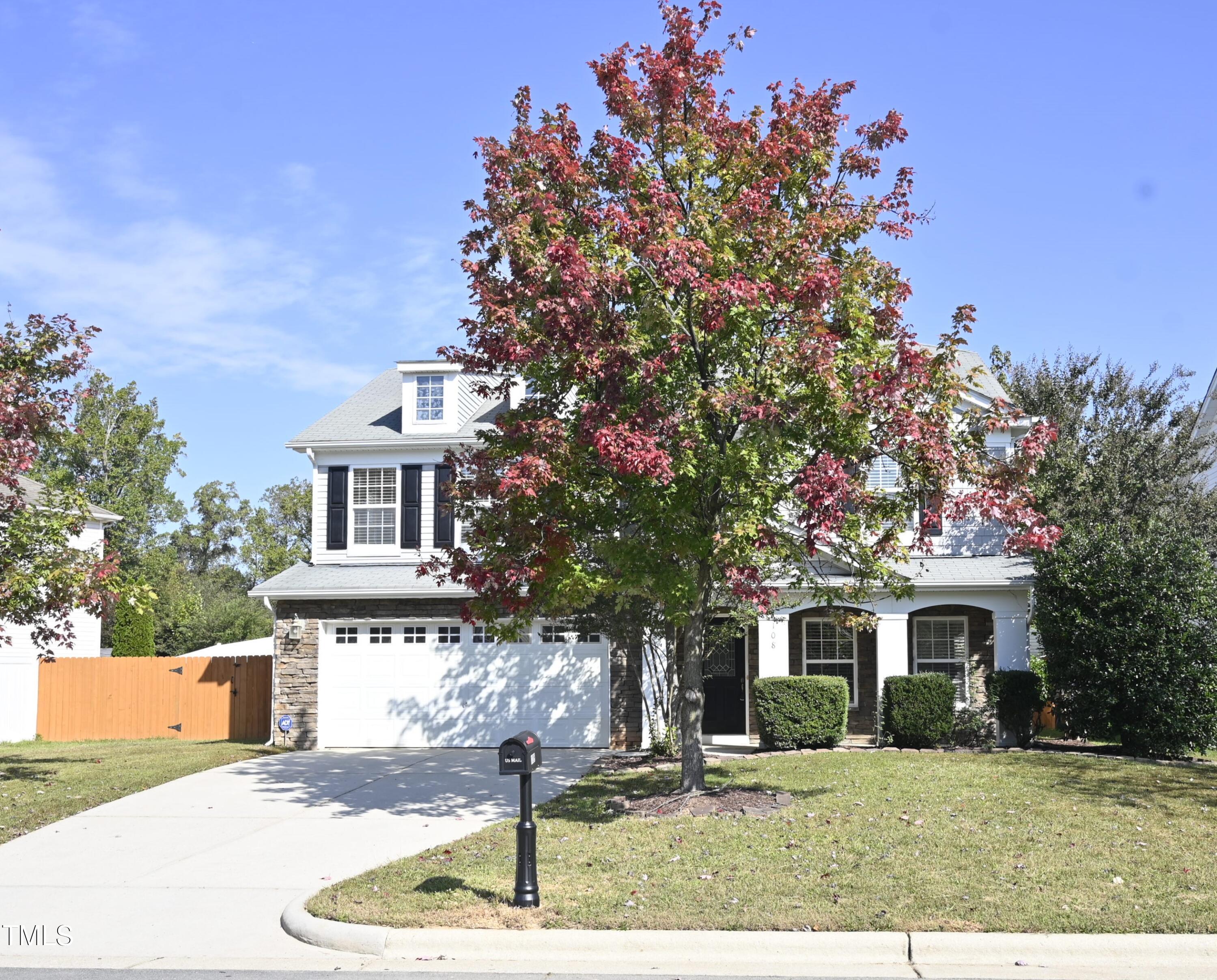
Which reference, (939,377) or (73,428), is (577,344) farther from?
(73,428)

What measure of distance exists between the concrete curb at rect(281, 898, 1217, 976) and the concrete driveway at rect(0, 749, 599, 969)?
2.54 feet

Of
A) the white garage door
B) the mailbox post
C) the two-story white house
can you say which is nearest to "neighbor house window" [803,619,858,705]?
the two-story white house

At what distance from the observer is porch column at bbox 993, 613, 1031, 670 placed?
58.3 ft

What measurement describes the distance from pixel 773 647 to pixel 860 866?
9377 mm

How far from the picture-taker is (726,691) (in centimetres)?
1903

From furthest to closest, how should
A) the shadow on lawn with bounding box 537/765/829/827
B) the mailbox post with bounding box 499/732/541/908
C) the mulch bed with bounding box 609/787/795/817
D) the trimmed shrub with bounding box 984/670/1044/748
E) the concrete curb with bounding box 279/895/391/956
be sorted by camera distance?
the trimmed shrub with bounding box 984/670/1044/748
the shadow on lawn with bounding box 537/765/829/827
the mulch bed with bounding box 609/787/795/817
the mailbox post with bounding box 499/732/541/908
the concrete curb with bounding box 279/895/391/956

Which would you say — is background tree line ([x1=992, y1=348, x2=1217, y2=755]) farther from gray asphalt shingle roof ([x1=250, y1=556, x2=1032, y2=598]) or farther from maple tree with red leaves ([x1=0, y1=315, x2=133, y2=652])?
maple tree with red leaves ([x1=0, y1=315, x2=133, y2=652])

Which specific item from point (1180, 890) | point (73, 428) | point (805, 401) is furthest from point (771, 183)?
point (73, 428)

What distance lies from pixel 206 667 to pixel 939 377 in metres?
15.6

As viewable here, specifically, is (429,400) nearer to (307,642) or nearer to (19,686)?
(307,642)

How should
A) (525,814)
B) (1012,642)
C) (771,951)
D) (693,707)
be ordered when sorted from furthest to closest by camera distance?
(1012,642)
(693,707)
(525,814)
(771,951)

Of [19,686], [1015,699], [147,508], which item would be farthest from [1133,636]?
[147,508]

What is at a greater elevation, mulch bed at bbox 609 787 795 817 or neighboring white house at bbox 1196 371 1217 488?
neighboring white house at bbox 1196 371 1217 488

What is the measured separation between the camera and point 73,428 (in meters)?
15.2
